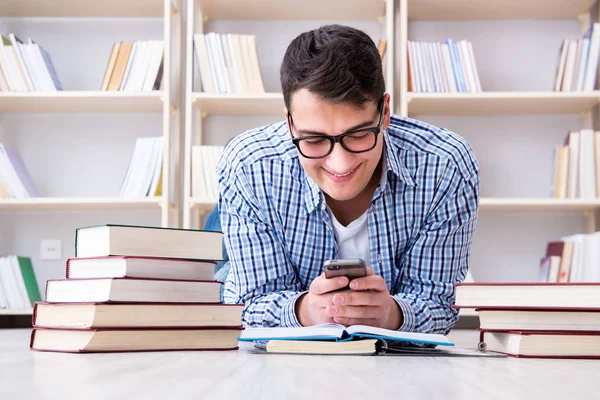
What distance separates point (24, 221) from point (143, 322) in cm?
250

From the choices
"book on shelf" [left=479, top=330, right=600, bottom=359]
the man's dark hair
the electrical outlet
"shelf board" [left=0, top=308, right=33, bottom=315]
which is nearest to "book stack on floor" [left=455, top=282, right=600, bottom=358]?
"book on shelf" [left=479, top=330, right=600, bottom=359]

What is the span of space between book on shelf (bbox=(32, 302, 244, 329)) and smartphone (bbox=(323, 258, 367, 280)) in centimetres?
16

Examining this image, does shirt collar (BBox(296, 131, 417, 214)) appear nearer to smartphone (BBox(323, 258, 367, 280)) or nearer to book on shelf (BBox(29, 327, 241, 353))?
smartphone (BBox(323, 258, 367, 280))

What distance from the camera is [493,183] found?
10.6ft

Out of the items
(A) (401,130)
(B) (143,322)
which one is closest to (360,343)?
(B) (143,322)

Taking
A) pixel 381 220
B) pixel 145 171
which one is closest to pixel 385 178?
pixel 381 220

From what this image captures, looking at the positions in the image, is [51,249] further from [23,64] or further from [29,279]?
[23,64]

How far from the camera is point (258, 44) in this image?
331cm

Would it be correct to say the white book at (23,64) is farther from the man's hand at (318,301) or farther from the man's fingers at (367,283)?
the man's fingers at (367,283)

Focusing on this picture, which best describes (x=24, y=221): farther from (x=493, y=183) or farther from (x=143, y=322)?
(x=143, y=322)

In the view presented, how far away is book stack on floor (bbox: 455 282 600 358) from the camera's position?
966 millimetres

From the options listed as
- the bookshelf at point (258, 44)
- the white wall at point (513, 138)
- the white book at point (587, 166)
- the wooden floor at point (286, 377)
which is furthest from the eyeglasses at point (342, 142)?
the white wall at point (513, 138)

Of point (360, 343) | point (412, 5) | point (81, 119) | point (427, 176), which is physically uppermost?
point (412, 5)

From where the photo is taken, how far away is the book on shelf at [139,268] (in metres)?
1.02
